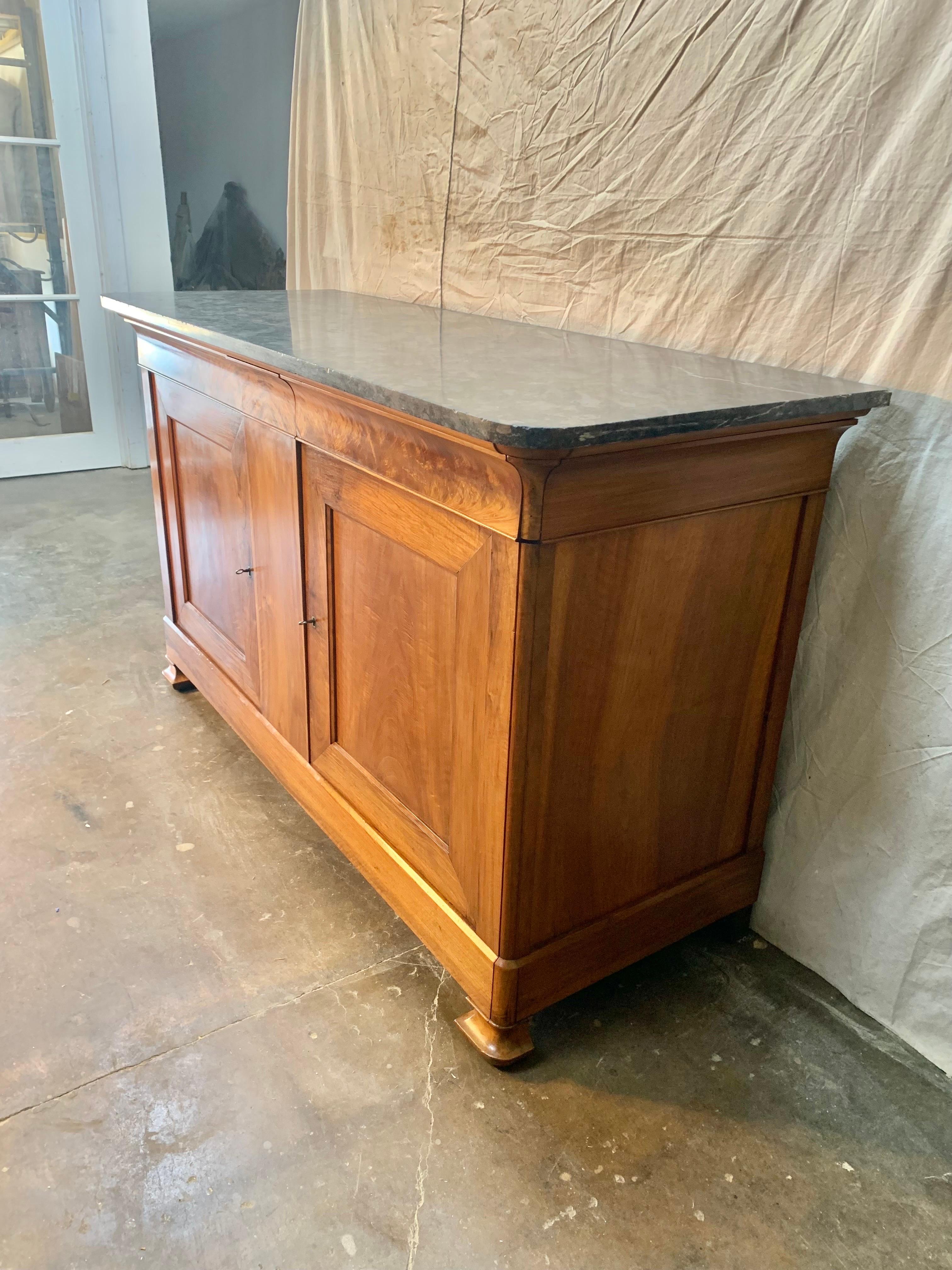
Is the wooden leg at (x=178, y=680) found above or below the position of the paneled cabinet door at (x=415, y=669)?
below

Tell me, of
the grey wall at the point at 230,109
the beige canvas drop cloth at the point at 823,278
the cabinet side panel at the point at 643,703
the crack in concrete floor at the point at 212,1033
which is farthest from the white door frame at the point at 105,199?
the cabinet side panel at the point at 643,703

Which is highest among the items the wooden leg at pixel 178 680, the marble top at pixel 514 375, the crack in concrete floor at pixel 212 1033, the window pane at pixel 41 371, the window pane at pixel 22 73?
the window pane at pixel 22 73

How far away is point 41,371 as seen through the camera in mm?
3912

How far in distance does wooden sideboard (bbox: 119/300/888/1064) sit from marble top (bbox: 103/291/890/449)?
3cm

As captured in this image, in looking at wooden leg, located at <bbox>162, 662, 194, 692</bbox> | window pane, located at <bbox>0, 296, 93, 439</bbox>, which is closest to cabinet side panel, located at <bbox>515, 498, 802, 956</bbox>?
wooden leg, located at <bbox>162, 662, 194, 692</bbox>

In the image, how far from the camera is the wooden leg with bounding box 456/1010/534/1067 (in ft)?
4.10

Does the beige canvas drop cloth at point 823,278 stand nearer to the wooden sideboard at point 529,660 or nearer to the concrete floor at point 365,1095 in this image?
the wooden sideboard at point 529,660

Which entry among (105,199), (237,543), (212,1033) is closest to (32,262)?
(105,199)

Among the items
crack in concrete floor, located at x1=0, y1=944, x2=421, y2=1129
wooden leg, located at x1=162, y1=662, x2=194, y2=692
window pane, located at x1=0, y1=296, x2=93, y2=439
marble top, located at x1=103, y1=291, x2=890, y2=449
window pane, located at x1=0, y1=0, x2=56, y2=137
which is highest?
window pane, located at x1=0, y1=0, x2=56, y2=137

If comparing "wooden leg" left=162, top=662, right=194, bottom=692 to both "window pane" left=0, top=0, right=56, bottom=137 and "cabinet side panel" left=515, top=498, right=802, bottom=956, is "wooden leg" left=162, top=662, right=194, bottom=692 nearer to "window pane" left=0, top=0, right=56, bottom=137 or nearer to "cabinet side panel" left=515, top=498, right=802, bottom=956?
"cabinet side panel" left=515, top=498, right=802, bottom=956

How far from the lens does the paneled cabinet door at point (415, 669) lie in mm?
1105

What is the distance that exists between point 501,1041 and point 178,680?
133 centimetres

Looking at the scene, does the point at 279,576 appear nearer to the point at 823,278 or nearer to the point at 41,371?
the point at 823,278

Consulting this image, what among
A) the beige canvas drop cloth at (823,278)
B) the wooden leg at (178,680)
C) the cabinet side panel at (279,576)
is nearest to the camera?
the beige canvas drop cloth at (823,278)
